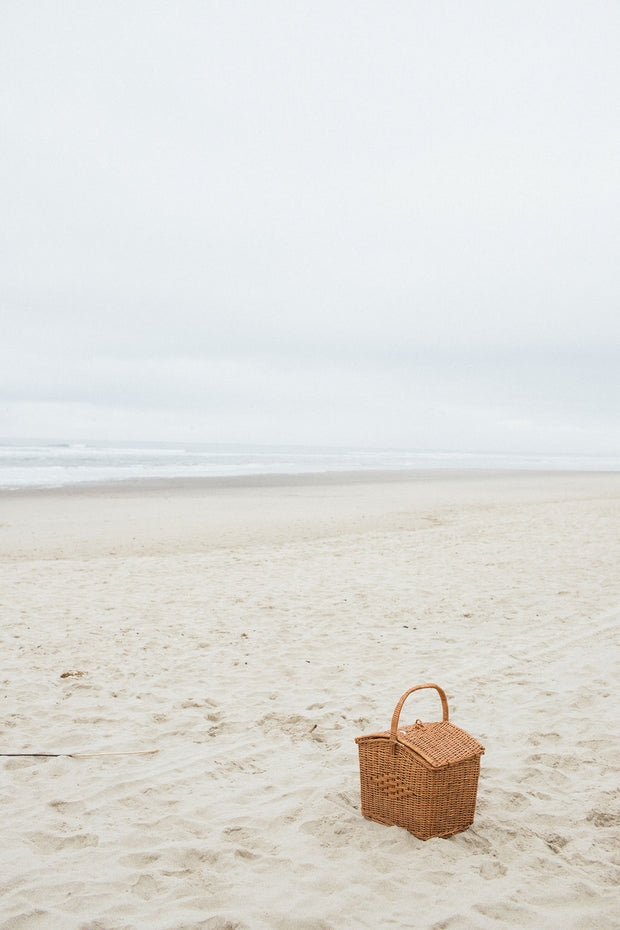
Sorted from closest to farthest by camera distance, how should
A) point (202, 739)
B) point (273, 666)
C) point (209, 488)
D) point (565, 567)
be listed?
1. point (202, 739)
2. point (273, 666)
3. point (565, 567)
4. point (209, 488)

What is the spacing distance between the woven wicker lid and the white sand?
0.45 metres

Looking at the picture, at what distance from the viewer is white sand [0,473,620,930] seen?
2834mm

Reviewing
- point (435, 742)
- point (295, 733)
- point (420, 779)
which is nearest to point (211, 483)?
point (295, 733)

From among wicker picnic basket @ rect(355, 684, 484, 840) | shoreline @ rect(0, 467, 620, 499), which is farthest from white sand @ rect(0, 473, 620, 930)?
shoreline @ rect(0, 467, 620, 499)

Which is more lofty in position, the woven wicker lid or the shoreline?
the woven wicker lid

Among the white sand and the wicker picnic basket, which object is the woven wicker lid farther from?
the white sand

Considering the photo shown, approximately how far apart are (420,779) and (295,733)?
1507 mm

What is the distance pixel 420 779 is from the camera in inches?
123

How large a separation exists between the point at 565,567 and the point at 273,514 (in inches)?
386

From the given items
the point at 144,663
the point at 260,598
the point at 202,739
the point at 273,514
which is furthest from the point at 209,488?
the point at 202,739

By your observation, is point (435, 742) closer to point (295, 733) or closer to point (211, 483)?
point (295, 733)

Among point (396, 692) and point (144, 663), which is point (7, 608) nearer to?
point (144, 663)

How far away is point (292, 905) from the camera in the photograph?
2.77 metres

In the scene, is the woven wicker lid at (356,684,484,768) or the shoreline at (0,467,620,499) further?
the shoreline at (0,467,620,499)
